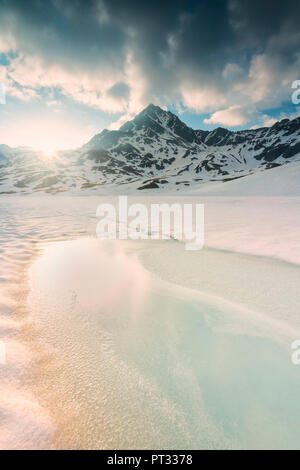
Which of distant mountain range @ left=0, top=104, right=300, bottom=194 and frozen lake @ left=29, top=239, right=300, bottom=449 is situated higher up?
distant mountain range @ left=0, top=104, right=300, bottom=194

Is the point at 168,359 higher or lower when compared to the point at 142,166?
lower

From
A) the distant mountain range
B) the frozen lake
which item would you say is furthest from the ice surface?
the distant mountain range

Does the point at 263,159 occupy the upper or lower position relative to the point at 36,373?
upper

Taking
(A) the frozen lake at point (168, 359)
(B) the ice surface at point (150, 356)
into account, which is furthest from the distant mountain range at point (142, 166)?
(A) the frozen lake at point (168, 359)

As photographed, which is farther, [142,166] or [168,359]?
[142,166]

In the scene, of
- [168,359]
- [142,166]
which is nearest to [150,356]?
[168,359]

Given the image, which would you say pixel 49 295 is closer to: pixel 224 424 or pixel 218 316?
pixel 218 316

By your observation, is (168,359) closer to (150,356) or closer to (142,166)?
(150,356)

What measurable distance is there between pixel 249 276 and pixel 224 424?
12.3 feet

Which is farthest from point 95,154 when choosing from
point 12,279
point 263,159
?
point 12,279

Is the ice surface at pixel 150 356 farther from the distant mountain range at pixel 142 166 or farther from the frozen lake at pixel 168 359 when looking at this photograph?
the distant mountain range at pixel 142 166

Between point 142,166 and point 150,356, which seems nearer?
point 150,356

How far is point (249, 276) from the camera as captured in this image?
5.11 meters

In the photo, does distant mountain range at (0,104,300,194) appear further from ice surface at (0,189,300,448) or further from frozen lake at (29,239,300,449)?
frozen lake at (29,239,300,449)
